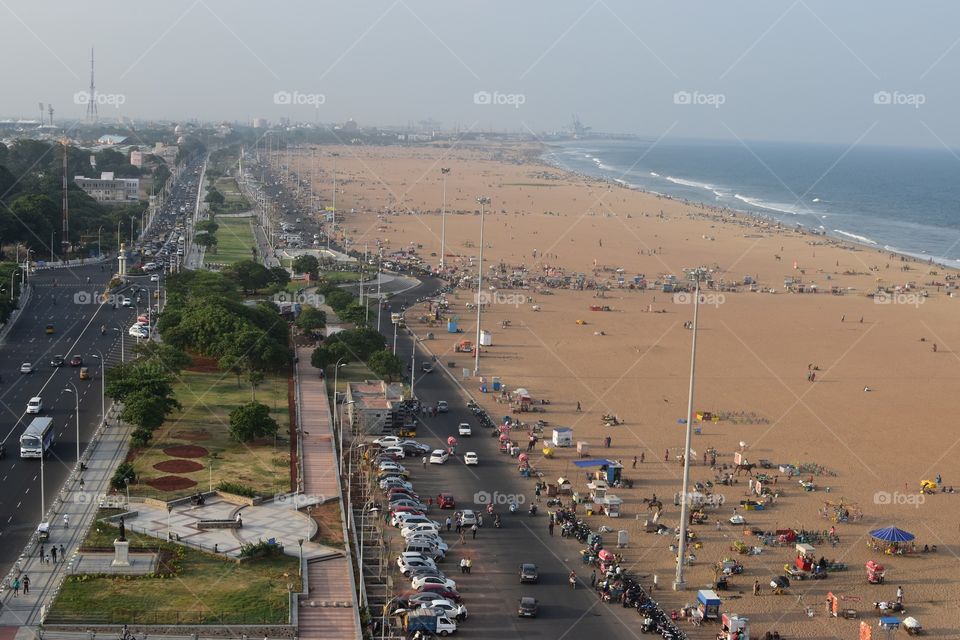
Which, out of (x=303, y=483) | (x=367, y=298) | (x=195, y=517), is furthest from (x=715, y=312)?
(x=195, y=517)

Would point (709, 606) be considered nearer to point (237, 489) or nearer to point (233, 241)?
point (237, 489)

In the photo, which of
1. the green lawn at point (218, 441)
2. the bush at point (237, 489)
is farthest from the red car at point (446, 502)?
the bush at point (237, 489)

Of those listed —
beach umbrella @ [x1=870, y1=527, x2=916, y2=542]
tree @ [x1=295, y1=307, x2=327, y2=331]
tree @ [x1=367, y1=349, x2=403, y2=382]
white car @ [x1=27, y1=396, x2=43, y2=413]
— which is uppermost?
tree @ [x1=295, y1=307, x2=327, y2=331]

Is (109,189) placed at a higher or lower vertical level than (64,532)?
higher

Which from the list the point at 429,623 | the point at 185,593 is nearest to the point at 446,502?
the point at 429,623

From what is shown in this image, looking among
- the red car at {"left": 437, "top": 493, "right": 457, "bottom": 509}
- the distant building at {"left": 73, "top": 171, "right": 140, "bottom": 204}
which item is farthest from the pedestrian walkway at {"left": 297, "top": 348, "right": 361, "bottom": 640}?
the distant building at {"left": 73, "top": 171, "right": 140, "bottom": 204}

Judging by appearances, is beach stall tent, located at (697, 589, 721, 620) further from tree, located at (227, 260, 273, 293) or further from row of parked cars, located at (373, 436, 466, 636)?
→ tree, located at (227, 260, 273, 293)

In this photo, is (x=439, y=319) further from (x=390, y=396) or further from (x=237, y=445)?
(x=237, y=445)
